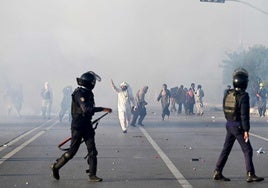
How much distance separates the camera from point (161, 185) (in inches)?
357

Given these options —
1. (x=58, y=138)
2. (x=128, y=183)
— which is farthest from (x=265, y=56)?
(x=128, y=183)

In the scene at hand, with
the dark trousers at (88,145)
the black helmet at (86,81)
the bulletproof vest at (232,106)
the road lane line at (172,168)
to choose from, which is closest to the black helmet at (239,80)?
the bulletproof vest at (232,106)

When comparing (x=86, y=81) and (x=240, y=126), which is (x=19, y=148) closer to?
(x=86, y=81)

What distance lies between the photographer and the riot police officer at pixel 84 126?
9492 millimetres

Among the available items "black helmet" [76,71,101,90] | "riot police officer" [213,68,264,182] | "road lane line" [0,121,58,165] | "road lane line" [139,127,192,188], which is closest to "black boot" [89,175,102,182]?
"road lane line" [139,127,192,188]

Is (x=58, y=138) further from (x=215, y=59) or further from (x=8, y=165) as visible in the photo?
(x=215, y=59)

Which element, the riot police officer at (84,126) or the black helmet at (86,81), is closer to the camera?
the riot police officer at (84,126)

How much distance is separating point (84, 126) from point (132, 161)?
2.53 metres

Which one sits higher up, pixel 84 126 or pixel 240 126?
pixel 240 126

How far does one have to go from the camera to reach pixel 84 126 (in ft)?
31.4

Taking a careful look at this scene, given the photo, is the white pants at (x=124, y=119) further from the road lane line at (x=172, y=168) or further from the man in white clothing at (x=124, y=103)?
the road lane line at (x=172, y=168)

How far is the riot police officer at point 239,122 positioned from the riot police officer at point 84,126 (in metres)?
1.76

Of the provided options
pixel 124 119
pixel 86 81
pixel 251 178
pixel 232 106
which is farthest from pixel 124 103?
pixel 251 178

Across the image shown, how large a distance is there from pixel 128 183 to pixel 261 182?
73.6 inches
